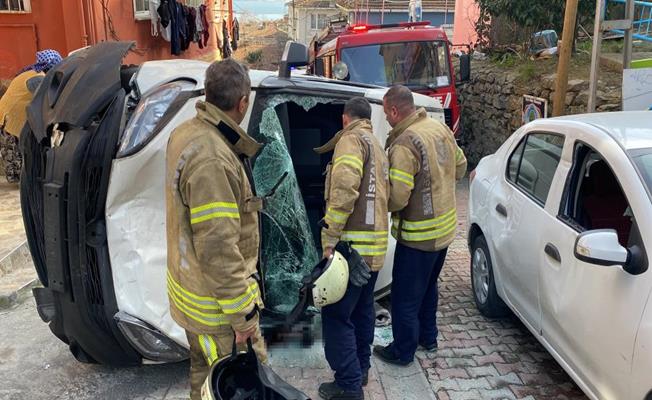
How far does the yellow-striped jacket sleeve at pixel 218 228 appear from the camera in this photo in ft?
7.07

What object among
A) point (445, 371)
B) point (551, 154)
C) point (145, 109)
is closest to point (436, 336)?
point (445, 371)

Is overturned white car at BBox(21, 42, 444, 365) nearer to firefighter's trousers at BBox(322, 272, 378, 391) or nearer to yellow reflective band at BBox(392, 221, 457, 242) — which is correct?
firefighter's trousers at BBox(322, 272, 378, 391)

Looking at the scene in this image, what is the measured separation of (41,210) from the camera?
3043 mm

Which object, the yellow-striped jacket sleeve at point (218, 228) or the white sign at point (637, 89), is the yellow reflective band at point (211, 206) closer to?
the yellow-striped jacket sleeve at point (218, 228)

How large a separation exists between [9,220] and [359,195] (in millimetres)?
4673

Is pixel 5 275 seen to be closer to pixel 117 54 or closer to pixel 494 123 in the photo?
pixel 117 54

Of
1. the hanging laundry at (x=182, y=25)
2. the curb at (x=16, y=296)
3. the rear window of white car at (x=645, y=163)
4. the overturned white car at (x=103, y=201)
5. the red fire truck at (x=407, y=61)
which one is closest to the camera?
the rear window of white car at (x=645, y=163)

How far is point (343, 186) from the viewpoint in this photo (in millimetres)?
2951

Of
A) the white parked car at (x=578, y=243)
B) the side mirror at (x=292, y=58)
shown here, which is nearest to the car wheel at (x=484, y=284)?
the white parked car at (x=578, y=243)

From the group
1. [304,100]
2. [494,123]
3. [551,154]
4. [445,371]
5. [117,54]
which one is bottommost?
[445,371]

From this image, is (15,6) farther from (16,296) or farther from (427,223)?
(427,223)

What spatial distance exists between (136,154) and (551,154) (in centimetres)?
254

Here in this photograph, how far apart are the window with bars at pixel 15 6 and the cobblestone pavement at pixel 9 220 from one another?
8.37 ft

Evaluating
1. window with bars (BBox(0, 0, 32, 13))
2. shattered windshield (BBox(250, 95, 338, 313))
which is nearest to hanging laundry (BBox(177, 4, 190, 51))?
window with bars (BBox(0, 0, 32, 13))
